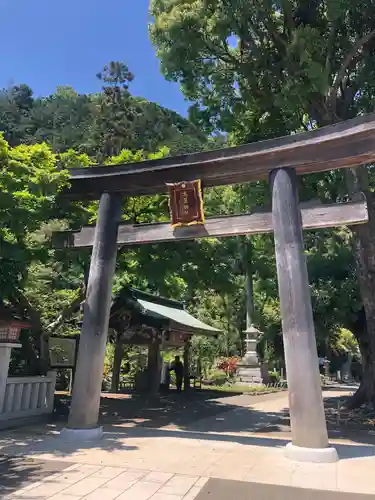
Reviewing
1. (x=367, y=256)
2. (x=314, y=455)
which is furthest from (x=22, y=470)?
(x=367, y=256)

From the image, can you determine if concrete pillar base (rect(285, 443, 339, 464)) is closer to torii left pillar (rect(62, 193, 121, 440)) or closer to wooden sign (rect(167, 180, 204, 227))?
torii left pillar (rect(62, 193, 121, 440))

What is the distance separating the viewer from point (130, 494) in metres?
4.80

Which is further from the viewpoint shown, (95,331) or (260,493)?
(95,331)

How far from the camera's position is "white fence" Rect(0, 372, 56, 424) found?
30.1ft

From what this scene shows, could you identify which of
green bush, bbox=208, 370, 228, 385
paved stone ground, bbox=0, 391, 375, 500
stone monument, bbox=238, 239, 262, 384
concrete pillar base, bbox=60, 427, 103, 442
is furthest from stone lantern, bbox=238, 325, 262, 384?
concrete pillar base, bbox=60, 427, 103, 442

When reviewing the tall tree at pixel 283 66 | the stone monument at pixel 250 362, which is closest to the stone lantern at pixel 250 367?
the stone monument at pixel 250 362

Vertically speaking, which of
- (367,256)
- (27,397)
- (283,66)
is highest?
(283,66)

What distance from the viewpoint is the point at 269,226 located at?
321 inches

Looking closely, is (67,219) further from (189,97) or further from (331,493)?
(331,493)

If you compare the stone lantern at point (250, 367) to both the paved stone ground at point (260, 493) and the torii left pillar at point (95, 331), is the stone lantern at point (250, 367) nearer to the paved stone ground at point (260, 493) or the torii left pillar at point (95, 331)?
the torii left pillar at point (95, 331)

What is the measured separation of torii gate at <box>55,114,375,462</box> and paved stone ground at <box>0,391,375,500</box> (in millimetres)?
514

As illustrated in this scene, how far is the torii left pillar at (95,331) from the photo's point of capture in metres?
7.89

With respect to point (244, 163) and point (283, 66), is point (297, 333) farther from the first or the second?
point (283, 66)

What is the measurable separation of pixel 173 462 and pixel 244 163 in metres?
5.45
